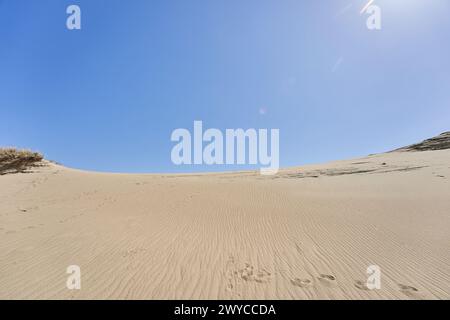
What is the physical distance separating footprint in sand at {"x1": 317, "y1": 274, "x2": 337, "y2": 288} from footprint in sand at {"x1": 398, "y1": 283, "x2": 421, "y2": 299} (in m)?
1.05

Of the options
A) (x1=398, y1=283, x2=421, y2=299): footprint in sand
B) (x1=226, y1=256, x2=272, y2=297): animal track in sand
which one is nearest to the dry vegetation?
(x1=226, y1=256, x2=272, y2=297): animal track in sand

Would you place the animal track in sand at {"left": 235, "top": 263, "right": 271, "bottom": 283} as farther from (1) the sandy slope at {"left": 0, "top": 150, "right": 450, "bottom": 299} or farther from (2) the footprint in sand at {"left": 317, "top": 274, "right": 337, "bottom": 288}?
(2) the footprint in sand at {"left": 317, "top": 274, "right": 337, "bottom": 288}

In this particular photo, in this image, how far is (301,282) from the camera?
4.10m

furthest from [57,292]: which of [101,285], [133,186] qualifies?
[133,186]

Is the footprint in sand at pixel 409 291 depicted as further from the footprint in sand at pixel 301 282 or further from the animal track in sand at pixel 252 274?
the animal track in sand at pixel 252 274

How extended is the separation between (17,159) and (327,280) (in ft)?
66.1

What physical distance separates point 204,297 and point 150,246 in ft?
7.64

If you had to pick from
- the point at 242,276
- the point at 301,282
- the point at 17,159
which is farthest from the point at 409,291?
the point at 17,159

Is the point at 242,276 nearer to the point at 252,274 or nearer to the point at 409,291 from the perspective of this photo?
the point at 252,274

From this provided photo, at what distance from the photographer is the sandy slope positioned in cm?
395

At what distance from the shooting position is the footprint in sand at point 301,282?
4.01 m

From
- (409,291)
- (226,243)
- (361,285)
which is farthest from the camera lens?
(226,243)

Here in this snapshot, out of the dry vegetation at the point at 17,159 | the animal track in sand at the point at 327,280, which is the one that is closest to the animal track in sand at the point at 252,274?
the animal track in sand at the point at 327,280

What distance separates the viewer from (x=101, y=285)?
3961 mm
